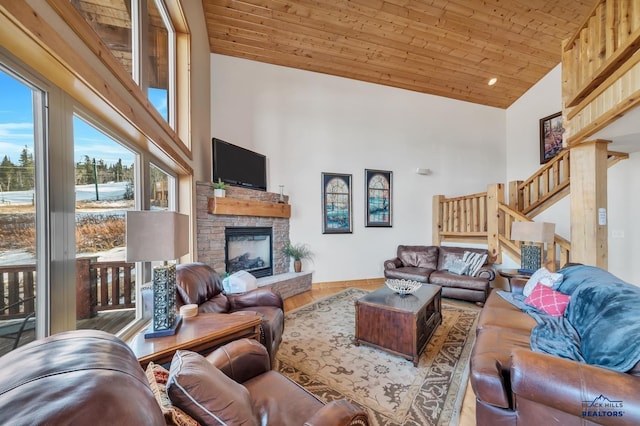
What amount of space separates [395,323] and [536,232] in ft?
8.42

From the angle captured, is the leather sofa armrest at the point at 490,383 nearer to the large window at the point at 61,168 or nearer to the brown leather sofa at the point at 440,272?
the large window at the point at 61,168

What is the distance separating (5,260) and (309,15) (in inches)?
171

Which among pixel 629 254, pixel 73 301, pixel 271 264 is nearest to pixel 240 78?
pixel 271 264

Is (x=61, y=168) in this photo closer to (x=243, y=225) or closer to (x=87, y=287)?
(x=87, y=287)

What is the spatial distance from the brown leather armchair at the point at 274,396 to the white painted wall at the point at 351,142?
11.0ft

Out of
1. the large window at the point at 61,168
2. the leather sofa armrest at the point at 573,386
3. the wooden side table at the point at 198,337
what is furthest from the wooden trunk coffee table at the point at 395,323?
the large window at the point at 61,168

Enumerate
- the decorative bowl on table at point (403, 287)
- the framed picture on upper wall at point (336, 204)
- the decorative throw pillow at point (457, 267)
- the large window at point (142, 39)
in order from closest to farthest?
the large window at point (142, 39) < the decorative bowl on table at point (403, 287) < the decorative throw pillow at point (457, 267) < the framed picture on upper wall at point (336, 204)

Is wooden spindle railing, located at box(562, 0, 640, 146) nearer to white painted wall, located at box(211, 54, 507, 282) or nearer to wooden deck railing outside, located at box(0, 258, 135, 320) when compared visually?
white painted wall, located at box(211, 54, 507, 282)

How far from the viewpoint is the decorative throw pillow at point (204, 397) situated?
0.84 metres

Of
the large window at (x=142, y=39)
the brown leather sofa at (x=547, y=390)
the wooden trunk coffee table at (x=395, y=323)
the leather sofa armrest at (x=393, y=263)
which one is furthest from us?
the leather sofa armrest at (x=393, y=263)

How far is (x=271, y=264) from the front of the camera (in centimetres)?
443

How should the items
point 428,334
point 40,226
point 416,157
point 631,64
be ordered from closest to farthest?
point 40,226 < point 631,64 < point 428,334 < point 416,157

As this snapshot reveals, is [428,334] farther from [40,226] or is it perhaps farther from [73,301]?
[40,226]
